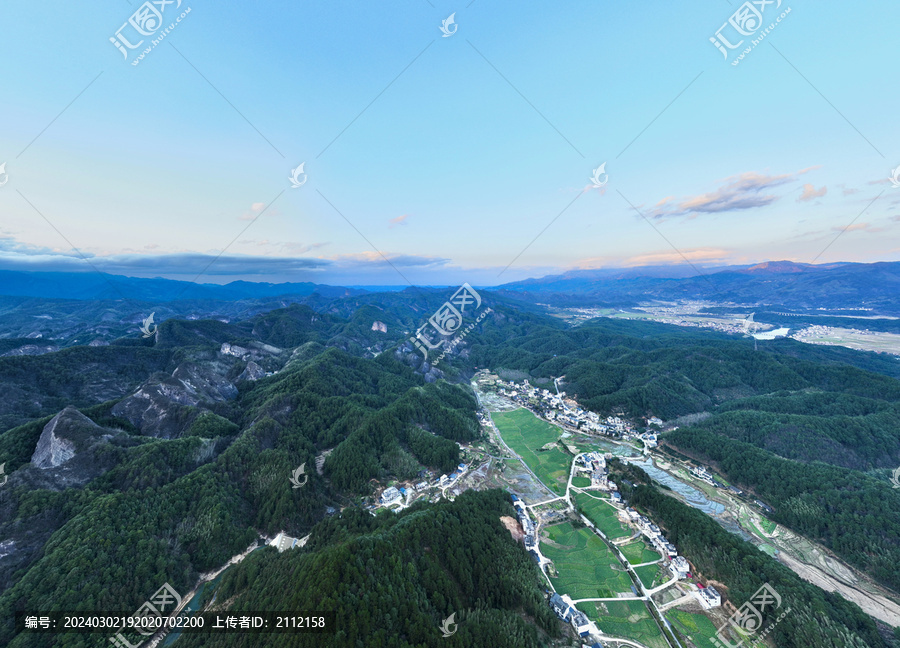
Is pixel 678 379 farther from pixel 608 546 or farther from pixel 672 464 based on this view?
pixel 608 546

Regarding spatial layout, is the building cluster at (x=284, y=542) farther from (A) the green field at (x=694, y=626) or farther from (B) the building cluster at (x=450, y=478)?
(A) the green field at (x=694, y=626)

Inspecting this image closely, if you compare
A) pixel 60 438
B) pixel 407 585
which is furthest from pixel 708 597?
pixel 60 438

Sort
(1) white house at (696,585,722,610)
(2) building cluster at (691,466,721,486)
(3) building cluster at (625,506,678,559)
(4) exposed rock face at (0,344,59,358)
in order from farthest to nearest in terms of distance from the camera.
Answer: (4) exposed rock face at (0,344,59,358) → (2) building cluster at (691,466,721,486) → (3) building cluster at (625,506,678,559) → (1) white house at (696,585,722,610)

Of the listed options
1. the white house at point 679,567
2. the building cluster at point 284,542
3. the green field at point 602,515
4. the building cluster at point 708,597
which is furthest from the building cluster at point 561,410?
the building cluster at point 284,542

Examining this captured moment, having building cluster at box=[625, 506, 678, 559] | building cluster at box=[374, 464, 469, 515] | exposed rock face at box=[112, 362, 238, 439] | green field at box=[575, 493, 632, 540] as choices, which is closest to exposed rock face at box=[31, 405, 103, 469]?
exposed rock face at box=[112, 362, 238, 439]

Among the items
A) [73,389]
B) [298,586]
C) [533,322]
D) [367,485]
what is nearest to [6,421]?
[73,389]

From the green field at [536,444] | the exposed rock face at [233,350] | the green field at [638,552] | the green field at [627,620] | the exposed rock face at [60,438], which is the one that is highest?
the exposed rock face at [60,438]

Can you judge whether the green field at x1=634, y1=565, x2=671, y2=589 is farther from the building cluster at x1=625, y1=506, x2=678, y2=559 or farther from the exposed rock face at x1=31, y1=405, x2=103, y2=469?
the exposed rock face at x1=31, y1=405, x2=103, y2=469
